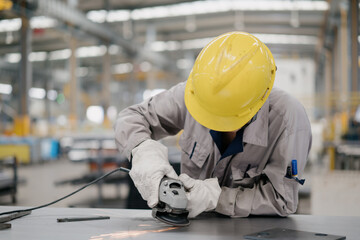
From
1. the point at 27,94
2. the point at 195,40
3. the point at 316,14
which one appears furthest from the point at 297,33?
the point at 27,94

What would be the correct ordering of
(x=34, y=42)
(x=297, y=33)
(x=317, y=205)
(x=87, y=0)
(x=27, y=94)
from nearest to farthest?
(x=317, y=205)
(x=27, y=94)
(x=87, y=0)
(x=297, y=33)
(x=34, y=42)

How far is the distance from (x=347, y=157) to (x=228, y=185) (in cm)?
475

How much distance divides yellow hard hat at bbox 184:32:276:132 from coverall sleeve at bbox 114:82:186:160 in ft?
1.18

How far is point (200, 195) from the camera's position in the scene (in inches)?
50.9

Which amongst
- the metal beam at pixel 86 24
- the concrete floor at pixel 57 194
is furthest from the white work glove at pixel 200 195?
the metal beam at pixel 86 24

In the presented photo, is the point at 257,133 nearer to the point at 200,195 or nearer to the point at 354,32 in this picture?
the point at 200,195

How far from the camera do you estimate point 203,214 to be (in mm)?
1464

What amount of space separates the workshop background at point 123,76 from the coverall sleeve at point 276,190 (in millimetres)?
842

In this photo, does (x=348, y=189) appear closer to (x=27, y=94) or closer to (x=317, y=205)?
(x=317, y=205)

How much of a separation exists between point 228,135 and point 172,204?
0.53m

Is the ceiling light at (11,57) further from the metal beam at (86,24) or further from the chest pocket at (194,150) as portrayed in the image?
the chest pocket at (194,150)

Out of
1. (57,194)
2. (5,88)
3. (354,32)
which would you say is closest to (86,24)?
(57,194)

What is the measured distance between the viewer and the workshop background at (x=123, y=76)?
16.5ft

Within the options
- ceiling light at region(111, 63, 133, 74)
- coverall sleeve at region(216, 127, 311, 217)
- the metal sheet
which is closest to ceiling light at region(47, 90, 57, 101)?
ceiling light at region(111, 63, 133, 74)
